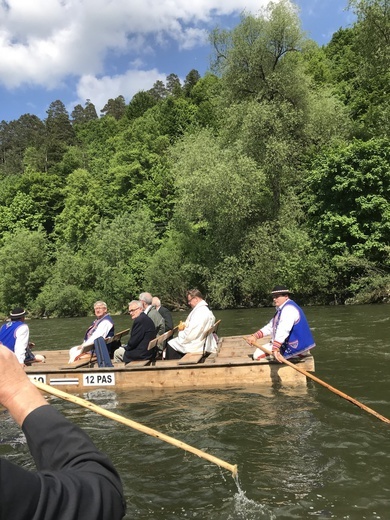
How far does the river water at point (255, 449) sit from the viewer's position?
4348mm

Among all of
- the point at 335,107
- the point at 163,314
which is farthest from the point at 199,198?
the point at 163,314

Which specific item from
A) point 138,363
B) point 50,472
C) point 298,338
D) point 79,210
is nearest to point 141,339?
point 138,363

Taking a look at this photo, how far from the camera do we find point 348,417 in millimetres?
6656

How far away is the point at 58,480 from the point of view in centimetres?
125

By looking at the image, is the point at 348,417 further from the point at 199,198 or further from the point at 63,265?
the point at 63,265

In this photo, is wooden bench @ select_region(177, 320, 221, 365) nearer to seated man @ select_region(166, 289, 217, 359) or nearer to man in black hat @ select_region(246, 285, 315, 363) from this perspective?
seated man @ select_region(166, 289, 217, 359)

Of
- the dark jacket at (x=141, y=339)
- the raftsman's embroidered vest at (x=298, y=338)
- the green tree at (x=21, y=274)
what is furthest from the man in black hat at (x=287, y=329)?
the green tree at (x=21, y=274)

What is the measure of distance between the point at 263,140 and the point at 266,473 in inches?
951

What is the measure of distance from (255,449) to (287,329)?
272 centimetres

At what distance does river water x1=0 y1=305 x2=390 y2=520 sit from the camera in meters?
4.35

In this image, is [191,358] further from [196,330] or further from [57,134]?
[57,134]

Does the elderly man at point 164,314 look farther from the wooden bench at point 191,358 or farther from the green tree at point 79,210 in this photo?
the green tree at point 79,210

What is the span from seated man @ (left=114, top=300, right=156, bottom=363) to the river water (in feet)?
3.03

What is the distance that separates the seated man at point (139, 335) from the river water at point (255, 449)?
0.92m
